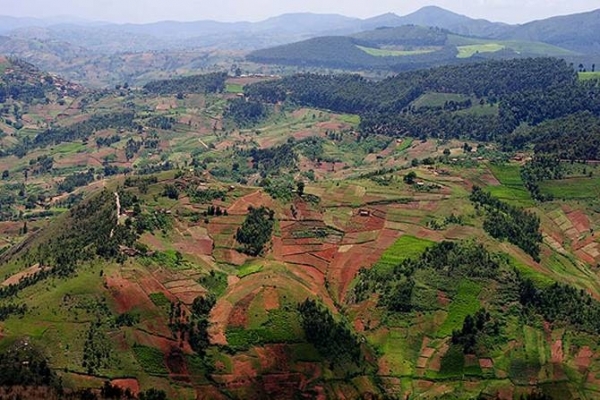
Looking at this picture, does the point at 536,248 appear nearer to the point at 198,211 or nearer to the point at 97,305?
the point at 198,211

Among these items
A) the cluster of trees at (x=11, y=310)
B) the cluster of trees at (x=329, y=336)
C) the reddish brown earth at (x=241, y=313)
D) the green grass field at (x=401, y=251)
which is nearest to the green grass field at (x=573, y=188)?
the green grass field at (x=401, y=251)

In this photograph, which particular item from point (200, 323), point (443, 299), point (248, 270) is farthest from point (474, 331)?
point (200, 323)

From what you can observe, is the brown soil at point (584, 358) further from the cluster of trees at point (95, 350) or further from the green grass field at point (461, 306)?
the cluster of trees at point (95, 350)

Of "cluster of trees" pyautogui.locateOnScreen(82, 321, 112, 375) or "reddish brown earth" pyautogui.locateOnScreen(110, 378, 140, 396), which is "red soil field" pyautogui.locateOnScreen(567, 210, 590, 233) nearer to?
"reddish brown earth" pyautogui.locateOnScreen(110, 378, 140, 396)

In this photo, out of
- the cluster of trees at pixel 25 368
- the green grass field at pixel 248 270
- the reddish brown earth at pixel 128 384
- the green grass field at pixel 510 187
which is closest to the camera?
the cluster of trees at pixel 25 368

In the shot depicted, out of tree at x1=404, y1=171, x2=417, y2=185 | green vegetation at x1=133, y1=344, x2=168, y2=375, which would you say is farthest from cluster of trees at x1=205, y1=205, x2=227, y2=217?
tree at x1=404, y1=171, x2=417, y2=185

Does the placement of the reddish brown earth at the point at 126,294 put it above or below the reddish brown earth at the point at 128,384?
above
